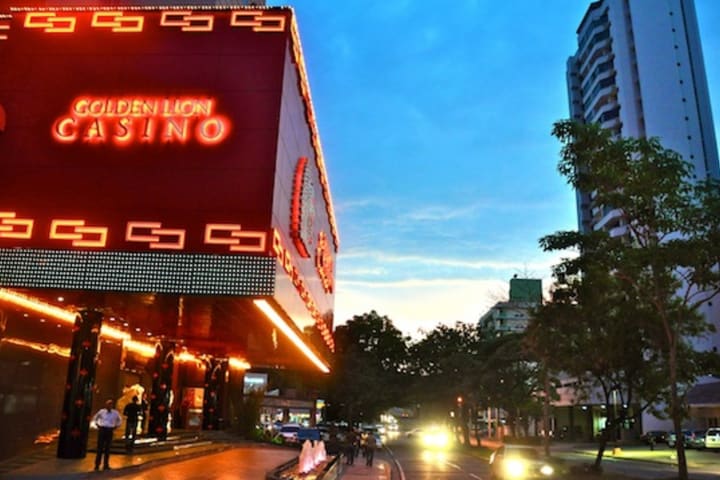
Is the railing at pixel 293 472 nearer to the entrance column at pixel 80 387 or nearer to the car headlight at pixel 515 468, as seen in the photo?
the entrance column at pixel 80 387

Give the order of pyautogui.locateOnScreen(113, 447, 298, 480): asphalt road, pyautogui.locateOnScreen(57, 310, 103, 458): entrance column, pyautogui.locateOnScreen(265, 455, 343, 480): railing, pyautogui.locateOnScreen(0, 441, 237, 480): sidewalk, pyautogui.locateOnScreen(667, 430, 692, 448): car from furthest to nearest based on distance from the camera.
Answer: pyautogui.locateOnScreen(667, 430, 692, 448): car
pyautogui.locateOnScreen(57, 310, 103, 458): entrance column
pyautogui.locateOnScreen(113, 447, 298, 480): asphalt road
pyautogui.locateOnScreen(265, 455, 343, 480): railing
pyautogui.locateOnScreen(0, 441, 237, 480): sidewalk

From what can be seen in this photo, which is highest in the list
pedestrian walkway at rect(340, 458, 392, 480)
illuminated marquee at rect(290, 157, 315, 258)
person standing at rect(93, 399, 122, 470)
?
illuminated marquee at rect(290, 157, 315, 258)

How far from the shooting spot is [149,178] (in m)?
15.2

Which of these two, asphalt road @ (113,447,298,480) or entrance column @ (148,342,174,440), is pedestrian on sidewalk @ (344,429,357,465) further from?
entrance column @ (148,342,174,440)

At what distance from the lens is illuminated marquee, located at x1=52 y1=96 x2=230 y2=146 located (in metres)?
15.4

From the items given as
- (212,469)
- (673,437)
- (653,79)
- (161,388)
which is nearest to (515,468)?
(212,469)

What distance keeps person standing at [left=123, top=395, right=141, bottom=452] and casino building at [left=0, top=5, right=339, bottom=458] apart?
1.95 m

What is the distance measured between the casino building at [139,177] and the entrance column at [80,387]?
0.12ft

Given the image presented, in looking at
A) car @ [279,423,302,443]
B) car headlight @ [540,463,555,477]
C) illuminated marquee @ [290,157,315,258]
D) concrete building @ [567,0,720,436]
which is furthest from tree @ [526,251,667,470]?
concrete building @ [567,0,720,436]

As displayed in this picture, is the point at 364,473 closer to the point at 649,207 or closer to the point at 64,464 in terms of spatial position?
the point at 64,464

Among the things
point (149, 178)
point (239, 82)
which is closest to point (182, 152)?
point (149, 178)

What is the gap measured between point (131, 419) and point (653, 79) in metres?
80.4

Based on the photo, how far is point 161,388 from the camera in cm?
2608

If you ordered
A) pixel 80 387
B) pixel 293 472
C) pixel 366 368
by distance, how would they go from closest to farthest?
pixel 80 387
pixel 293 472
pixel 366 368
